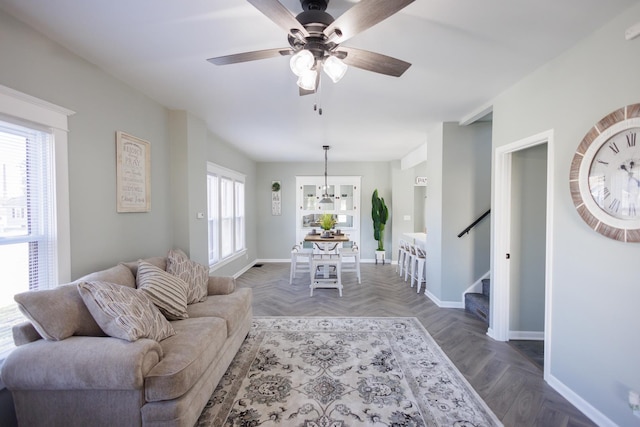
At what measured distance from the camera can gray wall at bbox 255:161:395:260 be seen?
7.05 meters

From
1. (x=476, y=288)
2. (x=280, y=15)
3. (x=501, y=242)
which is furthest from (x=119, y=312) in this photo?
(x=476, y=288)

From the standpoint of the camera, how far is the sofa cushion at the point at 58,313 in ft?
5.03

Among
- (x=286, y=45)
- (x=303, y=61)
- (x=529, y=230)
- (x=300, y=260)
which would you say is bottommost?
(x=300, y=260)

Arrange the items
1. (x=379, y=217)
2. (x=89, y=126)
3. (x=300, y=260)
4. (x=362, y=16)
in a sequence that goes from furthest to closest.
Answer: (x=379, y=217) < (x=300, y=260) < (x=89, y=126) < (x=362, y=16)

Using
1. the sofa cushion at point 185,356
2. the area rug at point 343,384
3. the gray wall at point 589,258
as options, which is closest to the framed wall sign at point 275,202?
the area rug at point 343,384

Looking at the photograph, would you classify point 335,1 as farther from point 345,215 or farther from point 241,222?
point 345,215

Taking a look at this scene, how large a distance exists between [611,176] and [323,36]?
2003mm

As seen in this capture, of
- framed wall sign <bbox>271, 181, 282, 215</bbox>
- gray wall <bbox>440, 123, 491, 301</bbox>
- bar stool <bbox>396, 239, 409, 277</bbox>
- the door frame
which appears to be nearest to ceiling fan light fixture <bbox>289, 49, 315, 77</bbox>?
the door frame

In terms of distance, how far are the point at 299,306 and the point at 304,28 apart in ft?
11.4

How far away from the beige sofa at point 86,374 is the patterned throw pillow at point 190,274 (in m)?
0.87

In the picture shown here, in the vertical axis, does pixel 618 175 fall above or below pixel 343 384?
above

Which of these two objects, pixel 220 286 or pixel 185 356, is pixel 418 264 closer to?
pixel 220 286

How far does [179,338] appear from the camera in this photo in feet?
6.09

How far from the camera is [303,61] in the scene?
4.78ft
